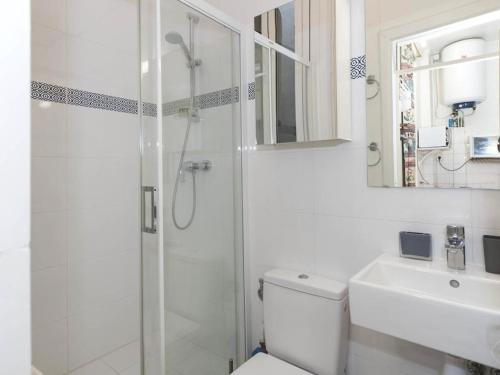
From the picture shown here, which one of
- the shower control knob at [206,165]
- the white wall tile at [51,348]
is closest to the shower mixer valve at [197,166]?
the shower control knob at [206,165]

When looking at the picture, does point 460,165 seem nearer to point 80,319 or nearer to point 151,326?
point 151,326

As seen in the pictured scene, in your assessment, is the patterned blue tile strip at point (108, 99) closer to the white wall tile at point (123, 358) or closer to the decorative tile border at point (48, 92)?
the decorative tile border at point (48, 92)

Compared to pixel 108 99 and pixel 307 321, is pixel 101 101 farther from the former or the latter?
pixel 307 321

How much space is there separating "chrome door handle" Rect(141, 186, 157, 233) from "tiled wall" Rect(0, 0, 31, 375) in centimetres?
84

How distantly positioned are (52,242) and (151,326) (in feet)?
2.53

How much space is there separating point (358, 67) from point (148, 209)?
1.13m

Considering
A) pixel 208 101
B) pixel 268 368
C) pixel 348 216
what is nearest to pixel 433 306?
pixel 348 216

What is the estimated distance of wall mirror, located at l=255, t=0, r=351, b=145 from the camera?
133cm

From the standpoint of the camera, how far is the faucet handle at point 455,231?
1119 mm

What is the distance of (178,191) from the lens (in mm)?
1398

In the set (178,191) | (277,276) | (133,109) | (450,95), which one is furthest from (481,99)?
(133,109)

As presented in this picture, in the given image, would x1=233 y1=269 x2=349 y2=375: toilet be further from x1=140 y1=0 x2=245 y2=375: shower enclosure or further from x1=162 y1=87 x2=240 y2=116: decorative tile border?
x1=162 y1=87 x2=240 y2=116: decorative tile border

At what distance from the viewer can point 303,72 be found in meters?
1.42

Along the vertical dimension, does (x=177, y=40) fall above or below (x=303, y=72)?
above
